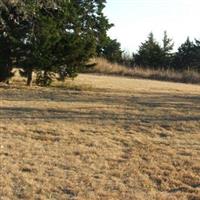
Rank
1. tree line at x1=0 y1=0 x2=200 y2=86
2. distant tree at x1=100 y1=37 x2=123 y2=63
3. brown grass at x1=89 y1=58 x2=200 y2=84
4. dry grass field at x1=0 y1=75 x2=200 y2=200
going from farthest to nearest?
distant tree at x1=100 y1=37 x2=123 y2=63 → brown grass at x1=89 y1=58 x2=200 y2=84 → tree line at x1=0 y1=0 x2=200 y2=86 → dry grass field at x1=0 y1=75 x2=200 y2=200

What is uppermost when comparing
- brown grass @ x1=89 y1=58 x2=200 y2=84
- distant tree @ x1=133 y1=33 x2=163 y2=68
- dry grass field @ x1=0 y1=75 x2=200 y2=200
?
distant tree @ x1=133 y1=33 x2=163 y2=68

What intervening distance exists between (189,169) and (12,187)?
2710 mm

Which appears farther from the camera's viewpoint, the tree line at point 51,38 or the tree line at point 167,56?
the tree line at point 167,56

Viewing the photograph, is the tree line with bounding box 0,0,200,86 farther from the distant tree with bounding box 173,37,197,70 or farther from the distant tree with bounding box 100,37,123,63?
the distant tree with bounding box 173,37,197,70

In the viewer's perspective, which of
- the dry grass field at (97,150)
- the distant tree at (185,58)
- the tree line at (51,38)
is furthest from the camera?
the distant tree at (185,58)

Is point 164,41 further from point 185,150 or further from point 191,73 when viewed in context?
point 185,150

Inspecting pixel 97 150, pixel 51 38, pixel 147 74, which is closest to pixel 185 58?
pixel 147 74

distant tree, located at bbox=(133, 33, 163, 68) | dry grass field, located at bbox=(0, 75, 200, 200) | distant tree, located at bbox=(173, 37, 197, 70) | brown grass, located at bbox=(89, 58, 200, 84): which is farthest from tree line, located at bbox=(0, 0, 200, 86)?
distant tree, located at bbox=(173, 37, 197, 70)

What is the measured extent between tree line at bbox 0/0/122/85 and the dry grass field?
2472 mm

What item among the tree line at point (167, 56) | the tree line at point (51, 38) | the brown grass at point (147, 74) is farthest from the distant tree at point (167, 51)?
the tree line at point (51, 38)

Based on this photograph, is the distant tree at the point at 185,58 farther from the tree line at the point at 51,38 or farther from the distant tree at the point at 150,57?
the tree line at the point at 51,38

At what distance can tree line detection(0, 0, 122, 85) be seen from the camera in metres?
17.9

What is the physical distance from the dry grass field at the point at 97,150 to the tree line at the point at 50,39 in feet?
8.11

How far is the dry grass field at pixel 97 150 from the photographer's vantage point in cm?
710
